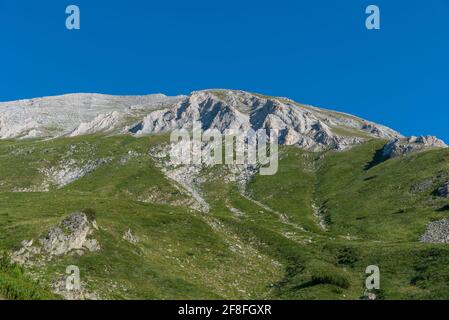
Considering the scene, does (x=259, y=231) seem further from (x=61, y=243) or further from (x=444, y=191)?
(x=444, y=191)

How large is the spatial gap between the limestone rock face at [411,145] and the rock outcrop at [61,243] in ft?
353

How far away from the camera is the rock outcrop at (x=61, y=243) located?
44.3 meters

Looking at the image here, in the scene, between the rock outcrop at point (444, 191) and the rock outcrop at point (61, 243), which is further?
the rock outcrop at point (444, 191)

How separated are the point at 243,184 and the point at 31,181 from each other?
2271 inches

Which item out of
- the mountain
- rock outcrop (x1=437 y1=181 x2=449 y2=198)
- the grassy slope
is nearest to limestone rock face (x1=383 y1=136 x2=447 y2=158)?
the mountain

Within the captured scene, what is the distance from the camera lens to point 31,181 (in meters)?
128

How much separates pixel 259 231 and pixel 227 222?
7062 millimetres

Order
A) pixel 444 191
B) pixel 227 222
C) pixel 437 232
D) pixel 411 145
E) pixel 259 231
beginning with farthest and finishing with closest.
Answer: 1. pixel 411 145
2. pixel 444 191
3. pixel 227 222
4. pixel 437 232
5. pixel 259 231

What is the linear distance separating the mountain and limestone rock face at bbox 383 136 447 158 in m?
0.61

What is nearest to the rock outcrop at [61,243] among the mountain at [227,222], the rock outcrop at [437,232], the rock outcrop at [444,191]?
the mountain at [227,222]

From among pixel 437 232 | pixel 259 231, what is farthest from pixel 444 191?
pixel 259 231

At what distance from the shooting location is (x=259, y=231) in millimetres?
71750

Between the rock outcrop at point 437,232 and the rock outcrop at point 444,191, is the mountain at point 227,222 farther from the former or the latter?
the rock outcrop at point 437,232
